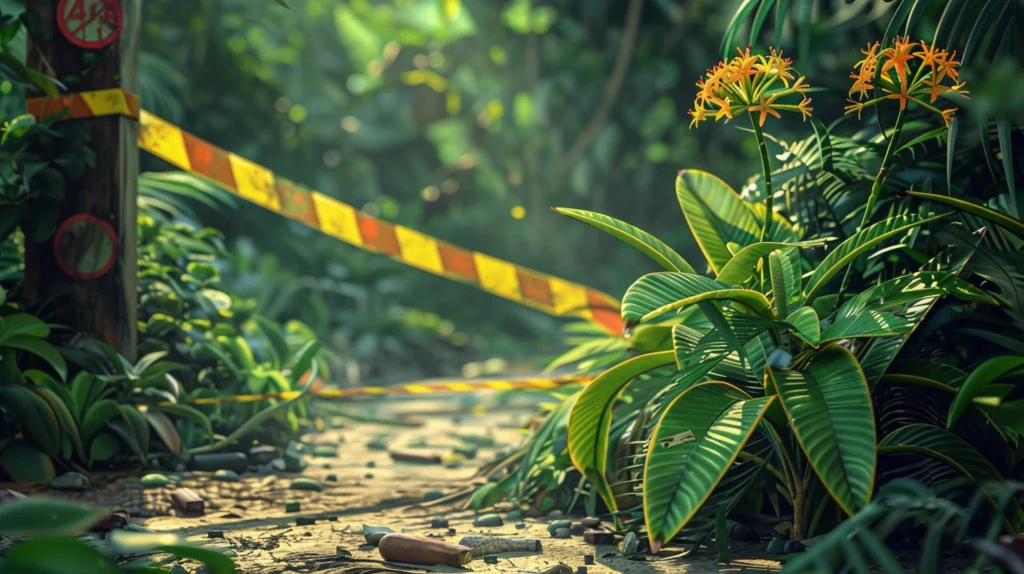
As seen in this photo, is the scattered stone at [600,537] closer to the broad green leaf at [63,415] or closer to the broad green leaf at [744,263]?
the broad green leaf at [744,263]

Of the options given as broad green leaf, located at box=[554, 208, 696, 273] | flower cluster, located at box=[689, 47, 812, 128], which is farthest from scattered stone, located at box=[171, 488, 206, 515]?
flower cluster, located at box=[689, 47, 812, 128]

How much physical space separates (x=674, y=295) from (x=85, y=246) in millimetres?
2205

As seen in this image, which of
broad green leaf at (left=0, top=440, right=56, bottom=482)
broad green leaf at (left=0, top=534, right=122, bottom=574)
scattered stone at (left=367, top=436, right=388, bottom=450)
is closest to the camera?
broad green leaf at (left=0, top=534, right=122, bottom=574)

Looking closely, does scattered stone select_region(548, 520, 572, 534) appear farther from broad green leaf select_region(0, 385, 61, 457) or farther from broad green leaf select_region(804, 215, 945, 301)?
broad green leaf select_region(0, 385, 61, 457)

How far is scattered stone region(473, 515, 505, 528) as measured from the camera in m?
3.05

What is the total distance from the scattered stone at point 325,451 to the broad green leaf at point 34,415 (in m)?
1.14

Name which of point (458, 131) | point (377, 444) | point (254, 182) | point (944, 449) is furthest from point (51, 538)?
point (458, 131)

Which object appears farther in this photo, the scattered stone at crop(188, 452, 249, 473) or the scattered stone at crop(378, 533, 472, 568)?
the scattered stone at crop(188, 452, 249, 473)

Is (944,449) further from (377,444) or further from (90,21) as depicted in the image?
(90,21)

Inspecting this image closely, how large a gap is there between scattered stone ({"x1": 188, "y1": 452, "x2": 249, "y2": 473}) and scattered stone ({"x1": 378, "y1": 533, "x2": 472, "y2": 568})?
152cm

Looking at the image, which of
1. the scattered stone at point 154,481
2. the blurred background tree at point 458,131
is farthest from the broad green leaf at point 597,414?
the blurred background tree at point 458,131

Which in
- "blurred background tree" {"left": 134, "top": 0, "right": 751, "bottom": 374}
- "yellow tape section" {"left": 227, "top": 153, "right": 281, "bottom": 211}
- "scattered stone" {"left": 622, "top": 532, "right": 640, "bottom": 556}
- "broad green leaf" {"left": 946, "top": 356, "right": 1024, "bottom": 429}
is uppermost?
"blurred background tree" {"left": 134, "top": 0, "right": 751, "bottom": 374}

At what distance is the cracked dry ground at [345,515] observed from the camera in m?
2.50

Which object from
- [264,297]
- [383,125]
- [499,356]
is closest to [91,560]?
[264,297]
